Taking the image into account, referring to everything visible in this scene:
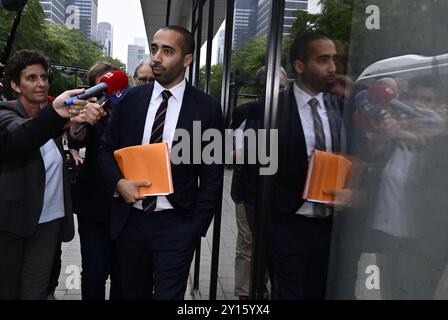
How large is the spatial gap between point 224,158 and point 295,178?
811 millimetres

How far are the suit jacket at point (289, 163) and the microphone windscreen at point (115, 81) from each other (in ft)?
2.96

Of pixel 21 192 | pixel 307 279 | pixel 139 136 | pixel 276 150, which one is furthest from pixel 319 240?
pixel 21 192

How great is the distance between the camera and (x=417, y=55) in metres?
1.48

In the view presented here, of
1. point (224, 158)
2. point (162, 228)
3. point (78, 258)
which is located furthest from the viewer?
point (78, 258)

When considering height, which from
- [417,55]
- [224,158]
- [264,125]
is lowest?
[224,158]

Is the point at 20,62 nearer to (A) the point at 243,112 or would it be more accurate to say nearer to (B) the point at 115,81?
(B) the point at 115,81

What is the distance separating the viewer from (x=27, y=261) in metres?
2.74

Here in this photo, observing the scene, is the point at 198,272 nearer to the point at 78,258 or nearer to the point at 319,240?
the point at 78,258

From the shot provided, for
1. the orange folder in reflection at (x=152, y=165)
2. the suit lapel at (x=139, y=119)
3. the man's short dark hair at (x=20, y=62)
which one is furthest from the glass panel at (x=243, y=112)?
the man's short dark hair at (x=20, y=62)

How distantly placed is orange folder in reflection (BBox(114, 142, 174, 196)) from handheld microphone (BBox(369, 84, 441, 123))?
1.08 m

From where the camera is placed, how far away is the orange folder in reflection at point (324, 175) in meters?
1.91

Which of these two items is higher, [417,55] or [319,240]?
[417,55]

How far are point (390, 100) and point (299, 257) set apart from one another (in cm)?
Answer: 81

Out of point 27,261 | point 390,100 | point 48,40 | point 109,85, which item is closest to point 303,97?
point 390,100
